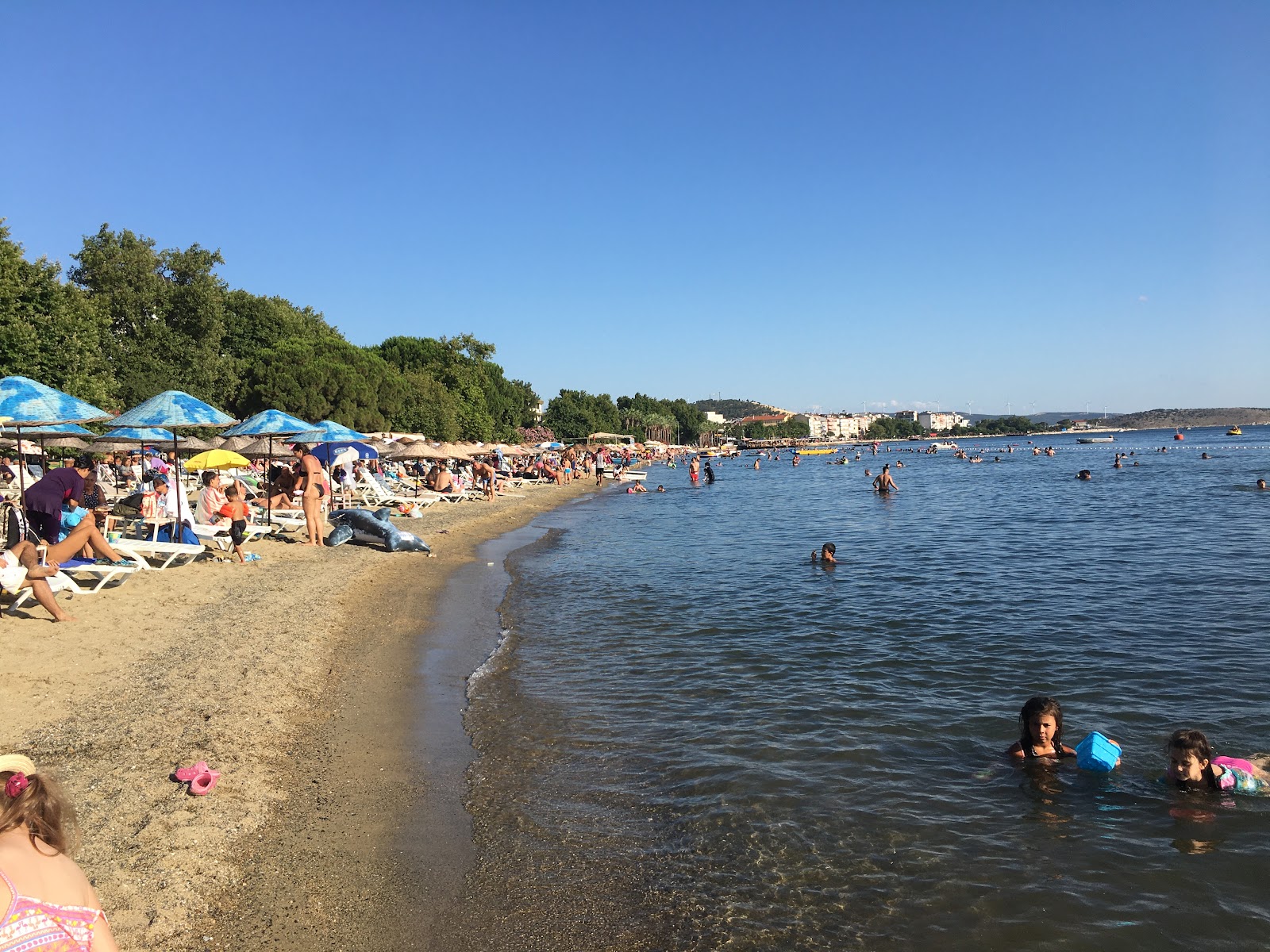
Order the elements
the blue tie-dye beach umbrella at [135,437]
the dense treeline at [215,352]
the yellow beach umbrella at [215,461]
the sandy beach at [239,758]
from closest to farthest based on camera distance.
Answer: the sandy beach at [239,758] < the yellow beach umbrella at [215,461] < the blue tie-dye beach umbrella at [135,437] < the dense treeline at [215,352]

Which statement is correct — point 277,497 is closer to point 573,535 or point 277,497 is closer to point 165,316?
point 573,535

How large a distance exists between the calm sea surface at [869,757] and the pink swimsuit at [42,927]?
2509 mm

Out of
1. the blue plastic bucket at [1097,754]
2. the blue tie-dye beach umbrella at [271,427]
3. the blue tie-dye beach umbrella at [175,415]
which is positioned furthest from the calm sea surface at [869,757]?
the blue tie-dye beach umbrella at [271,427]

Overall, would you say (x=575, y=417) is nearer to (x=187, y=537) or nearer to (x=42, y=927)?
(x=187, y=537)

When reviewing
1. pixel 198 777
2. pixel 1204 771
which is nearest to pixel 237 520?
pixel 198 777

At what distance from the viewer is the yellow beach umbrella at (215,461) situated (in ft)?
57.8

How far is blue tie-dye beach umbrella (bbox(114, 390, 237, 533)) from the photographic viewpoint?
40.3 feet

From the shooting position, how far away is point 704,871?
4949 millimetres

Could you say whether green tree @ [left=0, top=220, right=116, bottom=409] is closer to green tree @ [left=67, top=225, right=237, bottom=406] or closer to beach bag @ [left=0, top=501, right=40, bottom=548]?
beach bag @ [left=0, top=501, right=40, bottom=548]

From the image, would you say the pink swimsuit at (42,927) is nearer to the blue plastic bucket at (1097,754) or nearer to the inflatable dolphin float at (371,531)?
the blue plastic bucket at (1097,754)

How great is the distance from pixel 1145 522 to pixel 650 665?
20.0 meters

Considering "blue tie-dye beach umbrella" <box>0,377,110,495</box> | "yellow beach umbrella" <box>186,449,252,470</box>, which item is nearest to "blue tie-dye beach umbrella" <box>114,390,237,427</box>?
"blue tie-dye beach umbrella" <box>0,377,110,495</box>

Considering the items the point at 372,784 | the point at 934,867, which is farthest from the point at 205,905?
the point at 934,867

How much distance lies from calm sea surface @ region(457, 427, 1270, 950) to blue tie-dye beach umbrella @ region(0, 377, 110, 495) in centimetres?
608
